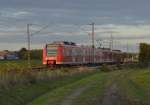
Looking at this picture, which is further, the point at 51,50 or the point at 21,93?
the point at 51,50

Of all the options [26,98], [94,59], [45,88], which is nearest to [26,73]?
[45,88]

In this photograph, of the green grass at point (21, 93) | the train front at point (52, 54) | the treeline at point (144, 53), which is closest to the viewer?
the green grass at point (21, 93)

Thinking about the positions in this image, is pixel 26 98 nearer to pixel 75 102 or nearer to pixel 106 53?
pixel 75 102

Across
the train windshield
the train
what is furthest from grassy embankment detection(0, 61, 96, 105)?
the train windshield

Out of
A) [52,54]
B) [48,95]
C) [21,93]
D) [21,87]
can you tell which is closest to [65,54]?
[52,54]

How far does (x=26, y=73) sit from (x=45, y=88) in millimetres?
2727

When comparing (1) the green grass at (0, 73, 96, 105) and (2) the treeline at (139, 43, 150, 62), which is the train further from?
(2) the treeline at (139, 43, 150, 62)

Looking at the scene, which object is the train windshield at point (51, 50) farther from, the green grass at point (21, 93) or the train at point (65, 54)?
the green grass at point (21, 93)

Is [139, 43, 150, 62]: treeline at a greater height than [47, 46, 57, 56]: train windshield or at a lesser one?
lesser

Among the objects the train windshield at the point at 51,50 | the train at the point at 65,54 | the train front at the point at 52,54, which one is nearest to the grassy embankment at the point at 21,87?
the train front at the point at 52,54

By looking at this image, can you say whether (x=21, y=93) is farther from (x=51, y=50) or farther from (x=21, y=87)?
(x=51, y=50)

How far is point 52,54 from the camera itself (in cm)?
6456

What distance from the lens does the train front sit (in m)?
63.3

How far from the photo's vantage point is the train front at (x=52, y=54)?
6331 cm
